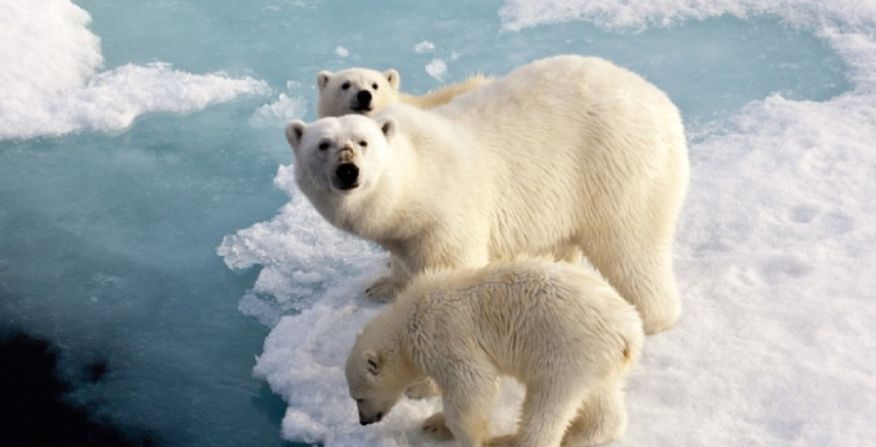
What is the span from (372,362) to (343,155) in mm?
754

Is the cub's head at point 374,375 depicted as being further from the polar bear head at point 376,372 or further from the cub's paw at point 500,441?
the cub's paw at point 500,441

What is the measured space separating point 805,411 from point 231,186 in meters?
3.32

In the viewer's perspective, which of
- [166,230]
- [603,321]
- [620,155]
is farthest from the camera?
[166,230]

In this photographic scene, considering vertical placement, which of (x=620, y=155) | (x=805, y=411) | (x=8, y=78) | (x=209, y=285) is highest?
(x=8, y=78)

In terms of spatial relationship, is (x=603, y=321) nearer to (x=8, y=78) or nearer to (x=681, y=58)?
(x=681, y=58)

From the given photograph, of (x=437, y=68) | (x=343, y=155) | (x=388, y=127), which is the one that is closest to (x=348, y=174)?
(x=343, y=155)

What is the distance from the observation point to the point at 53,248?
201 inches

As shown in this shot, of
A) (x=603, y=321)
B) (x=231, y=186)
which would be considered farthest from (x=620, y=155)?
(x=231, y=186)

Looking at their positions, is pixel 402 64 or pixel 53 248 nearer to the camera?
pixel 53 248

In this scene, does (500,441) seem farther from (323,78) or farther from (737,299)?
(323,78)

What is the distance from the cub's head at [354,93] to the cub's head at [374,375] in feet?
5.43

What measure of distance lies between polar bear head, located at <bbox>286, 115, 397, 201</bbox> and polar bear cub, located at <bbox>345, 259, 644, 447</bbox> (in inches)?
17.9

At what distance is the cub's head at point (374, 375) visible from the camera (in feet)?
11.8

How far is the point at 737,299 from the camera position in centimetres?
452
